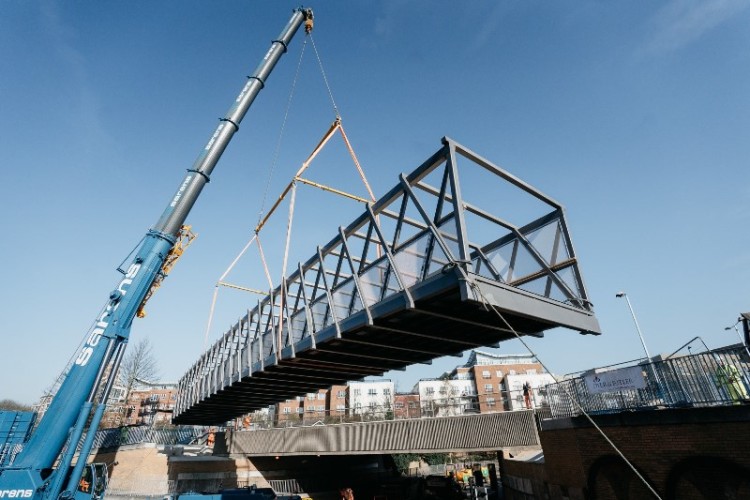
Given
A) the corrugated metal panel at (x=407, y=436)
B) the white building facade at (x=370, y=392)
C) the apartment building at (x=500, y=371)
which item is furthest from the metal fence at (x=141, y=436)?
the apartment building at (x=500, y=371)

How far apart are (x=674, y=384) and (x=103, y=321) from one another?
16639 millimetres

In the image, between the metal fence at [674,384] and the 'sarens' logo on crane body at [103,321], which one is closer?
the metal fence at [674,384]

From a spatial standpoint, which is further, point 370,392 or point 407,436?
point 370,392

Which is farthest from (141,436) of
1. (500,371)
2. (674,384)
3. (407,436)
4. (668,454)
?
(500,371)

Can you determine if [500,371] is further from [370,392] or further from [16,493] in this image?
[16,493]

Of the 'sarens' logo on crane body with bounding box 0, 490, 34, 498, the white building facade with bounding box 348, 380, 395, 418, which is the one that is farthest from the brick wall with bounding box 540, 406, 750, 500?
the white building facade with bounding box 348, 380, 395, 418

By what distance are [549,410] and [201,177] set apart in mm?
17187

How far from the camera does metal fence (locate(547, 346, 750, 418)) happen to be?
396 inches

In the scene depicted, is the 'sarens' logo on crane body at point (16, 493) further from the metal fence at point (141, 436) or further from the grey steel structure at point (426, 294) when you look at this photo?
the metal fence at point (141, 436)

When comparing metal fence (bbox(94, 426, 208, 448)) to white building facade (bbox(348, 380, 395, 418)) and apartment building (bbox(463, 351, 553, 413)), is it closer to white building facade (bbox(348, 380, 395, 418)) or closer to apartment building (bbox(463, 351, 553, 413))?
white building facade (bbox(348, 380, 395, 418))

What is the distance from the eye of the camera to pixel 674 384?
11.4 m

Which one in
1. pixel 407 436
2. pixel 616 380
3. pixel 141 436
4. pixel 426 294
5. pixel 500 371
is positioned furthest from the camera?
pixel 500 371

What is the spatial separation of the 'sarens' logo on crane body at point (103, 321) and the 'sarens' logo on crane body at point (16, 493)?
3088 millimetres

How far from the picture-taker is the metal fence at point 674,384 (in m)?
10.1
